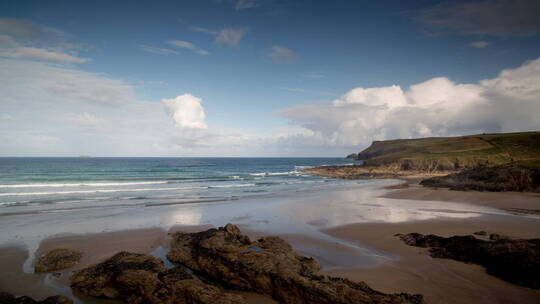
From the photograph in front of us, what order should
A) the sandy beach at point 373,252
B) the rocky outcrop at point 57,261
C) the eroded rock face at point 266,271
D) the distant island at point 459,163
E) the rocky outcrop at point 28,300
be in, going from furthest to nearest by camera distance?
1. the distant island at point 459,163
2. the rocky outcrop at point 57,261
3. the sandy beach at point 373,252
4. the eroded rock face at point 266,271
5. the rocky outcrop at point 28,300

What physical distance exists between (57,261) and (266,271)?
8.34 meters

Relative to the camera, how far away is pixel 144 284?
7438mm

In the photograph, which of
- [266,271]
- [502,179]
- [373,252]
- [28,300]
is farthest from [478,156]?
[28,300]

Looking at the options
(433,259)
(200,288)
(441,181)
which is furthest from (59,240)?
(441,181)

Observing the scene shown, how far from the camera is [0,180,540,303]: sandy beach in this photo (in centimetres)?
817

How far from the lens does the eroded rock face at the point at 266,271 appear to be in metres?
6.84

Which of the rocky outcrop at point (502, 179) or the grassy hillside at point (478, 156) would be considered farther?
the grassy hillside at point (478, 156)

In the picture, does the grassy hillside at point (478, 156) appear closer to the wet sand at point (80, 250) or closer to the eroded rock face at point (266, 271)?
the wet sand at point (80, 250)

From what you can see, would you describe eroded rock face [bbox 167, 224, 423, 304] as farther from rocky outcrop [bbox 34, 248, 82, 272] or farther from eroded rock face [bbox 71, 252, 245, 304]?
rocky outcrop [bbox 34, 248, 82, 272]

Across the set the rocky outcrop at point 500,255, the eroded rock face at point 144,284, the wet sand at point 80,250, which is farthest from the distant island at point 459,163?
the eroded rock face at point 144,284

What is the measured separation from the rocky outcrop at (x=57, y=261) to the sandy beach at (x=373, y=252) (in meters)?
0.32

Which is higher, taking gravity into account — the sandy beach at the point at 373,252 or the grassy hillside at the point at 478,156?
the grassy hillside at the point at 478,156

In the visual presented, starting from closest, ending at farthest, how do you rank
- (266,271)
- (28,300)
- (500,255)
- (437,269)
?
(28,300)
(266,271)
(500,255)
(437,269)

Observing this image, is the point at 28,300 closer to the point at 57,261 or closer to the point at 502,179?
the point at 57,261
